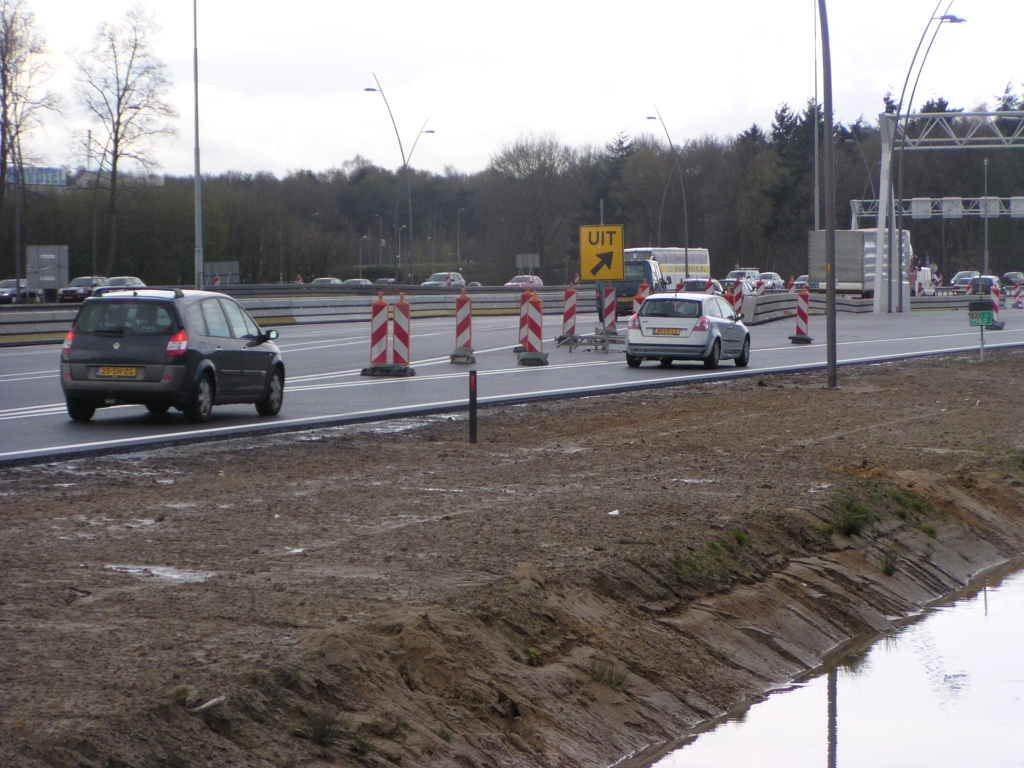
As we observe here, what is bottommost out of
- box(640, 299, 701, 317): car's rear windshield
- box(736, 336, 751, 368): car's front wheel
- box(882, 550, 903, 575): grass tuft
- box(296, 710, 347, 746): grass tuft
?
box(882, 550, 903, 575): grass tuft

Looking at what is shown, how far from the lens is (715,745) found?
19.5 ft

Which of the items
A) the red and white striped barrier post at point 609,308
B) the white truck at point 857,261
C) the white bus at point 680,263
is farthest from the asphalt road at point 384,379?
the white bus at point 680,263

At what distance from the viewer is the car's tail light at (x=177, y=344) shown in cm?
1454

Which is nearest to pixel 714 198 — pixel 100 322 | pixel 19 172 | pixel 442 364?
pixel 19 172

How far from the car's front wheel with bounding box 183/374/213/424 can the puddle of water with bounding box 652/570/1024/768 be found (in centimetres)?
929

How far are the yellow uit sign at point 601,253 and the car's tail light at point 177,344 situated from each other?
13954 mm

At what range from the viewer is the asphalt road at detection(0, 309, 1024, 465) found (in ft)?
46.8

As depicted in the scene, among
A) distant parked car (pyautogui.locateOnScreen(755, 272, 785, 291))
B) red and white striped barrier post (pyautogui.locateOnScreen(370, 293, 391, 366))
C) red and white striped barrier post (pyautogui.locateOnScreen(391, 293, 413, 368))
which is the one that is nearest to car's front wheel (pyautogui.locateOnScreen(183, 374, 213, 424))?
red and white striped barrier post (pyautogui.locateOnScreen(370, 293, 391, 366))

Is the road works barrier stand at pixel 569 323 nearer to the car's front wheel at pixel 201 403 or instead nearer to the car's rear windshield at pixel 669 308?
the car's rear windshield at pixel 669 308

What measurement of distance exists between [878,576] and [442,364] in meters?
17.0

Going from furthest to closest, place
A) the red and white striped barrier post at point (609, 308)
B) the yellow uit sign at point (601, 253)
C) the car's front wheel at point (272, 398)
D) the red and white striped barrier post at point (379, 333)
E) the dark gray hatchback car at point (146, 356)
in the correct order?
the red and white striped barrier post at point (609, 308)
the yellow uit sign at point (601, 253)
the red and white striped barrier post at point (379, 333)
the car's front wheel at point (272, 398)
the dark gray hatchback car at point (146, 356)

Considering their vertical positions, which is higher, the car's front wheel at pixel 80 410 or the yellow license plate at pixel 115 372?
the yellow license plate at pixel 115 372

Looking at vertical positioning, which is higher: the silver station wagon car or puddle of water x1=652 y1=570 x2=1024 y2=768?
the silver station wagon car

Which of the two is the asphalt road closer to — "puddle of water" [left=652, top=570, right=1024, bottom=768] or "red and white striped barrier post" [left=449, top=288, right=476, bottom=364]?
"red and white striped barrier post" [left=449, top=288, right=476, bottom=364]
